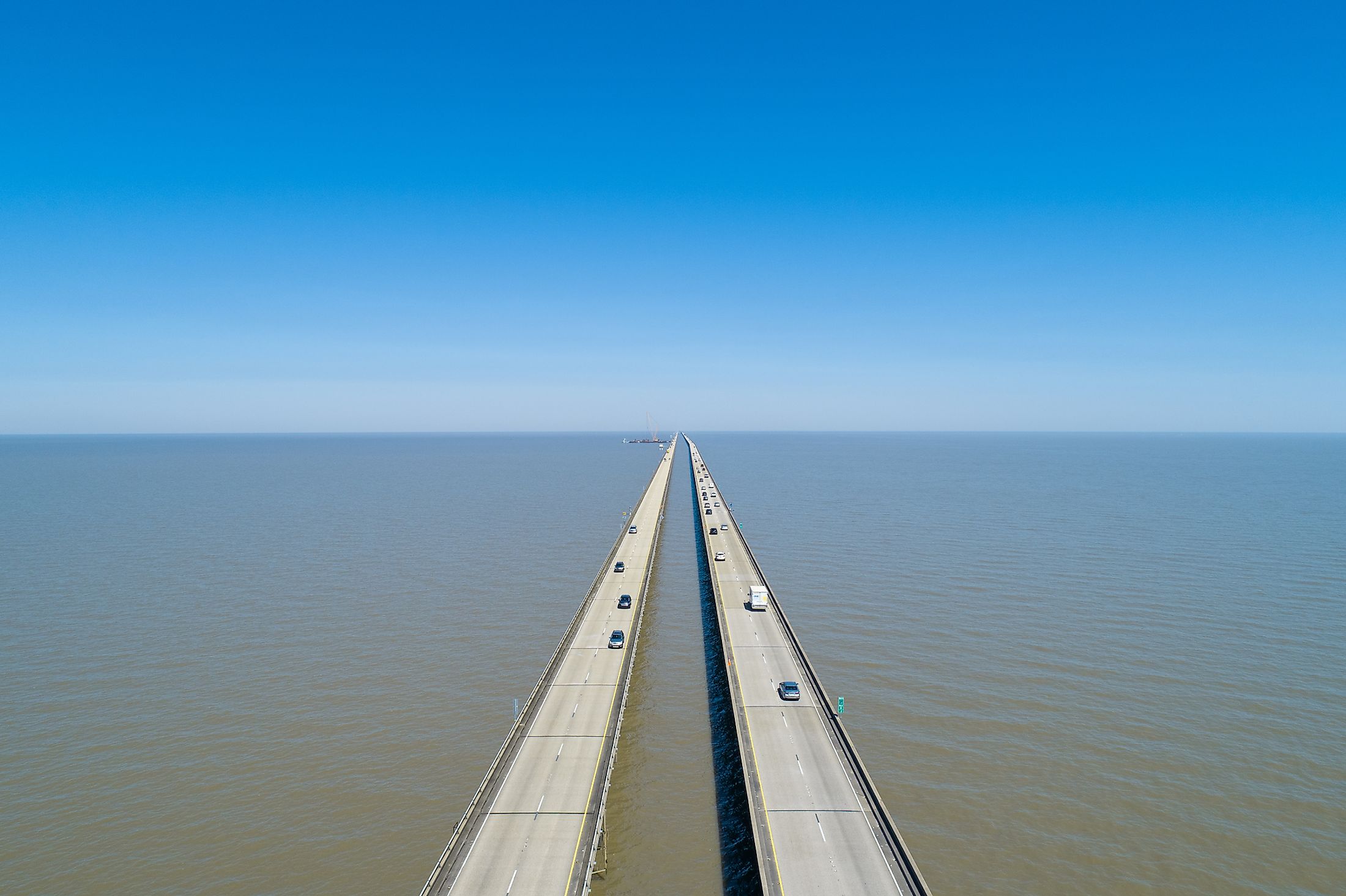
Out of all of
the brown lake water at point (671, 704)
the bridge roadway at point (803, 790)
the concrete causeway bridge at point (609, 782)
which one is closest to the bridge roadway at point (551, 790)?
the concrete causeway bridge at point (609, 782)

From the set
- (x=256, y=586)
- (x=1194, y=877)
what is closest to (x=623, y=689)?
(x=1194, y=877)

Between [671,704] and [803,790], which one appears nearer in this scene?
[803,790]

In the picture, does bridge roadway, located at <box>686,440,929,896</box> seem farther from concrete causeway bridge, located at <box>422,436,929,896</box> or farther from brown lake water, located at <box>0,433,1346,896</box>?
brown lake water, located at <box>0,433,1346,896</box>

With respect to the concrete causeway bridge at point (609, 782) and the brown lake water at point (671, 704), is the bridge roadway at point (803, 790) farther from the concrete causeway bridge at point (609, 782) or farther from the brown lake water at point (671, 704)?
the brown lake water at point (671, 704)

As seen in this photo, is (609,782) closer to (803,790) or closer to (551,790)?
(551,790)

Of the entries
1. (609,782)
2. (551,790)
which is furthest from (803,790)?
(551,790)
